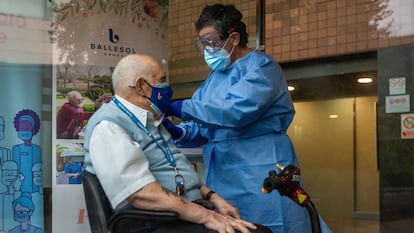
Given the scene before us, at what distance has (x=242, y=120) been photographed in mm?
2176

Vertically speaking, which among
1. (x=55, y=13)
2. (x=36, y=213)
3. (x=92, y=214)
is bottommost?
(x=36, y=213)

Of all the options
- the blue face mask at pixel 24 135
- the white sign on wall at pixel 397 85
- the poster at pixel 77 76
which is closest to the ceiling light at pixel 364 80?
the white sign on wall at pixel 397 85

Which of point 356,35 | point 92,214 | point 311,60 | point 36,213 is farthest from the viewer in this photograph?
point 311,60

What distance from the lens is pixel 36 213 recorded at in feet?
10.0

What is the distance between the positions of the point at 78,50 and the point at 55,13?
265 millimetres

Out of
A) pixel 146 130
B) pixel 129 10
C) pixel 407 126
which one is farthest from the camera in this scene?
pixel 407 126

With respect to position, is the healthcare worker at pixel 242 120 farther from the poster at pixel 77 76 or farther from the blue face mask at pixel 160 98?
the poster at pixel 77 76

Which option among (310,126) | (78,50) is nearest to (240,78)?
(78,50)

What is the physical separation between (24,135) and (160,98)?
1285 millimetres

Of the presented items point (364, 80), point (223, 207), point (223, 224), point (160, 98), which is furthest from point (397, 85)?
point (223, 224)

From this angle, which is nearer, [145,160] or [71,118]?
[145,160]

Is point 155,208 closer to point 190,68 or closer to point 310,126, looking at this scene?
point 190,68

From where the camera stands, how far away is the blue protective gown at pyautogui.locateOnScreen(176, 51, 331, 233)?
2189 millimetres

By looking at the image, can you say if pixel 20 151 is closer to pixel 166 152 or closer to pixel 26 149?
pixel 26 149
